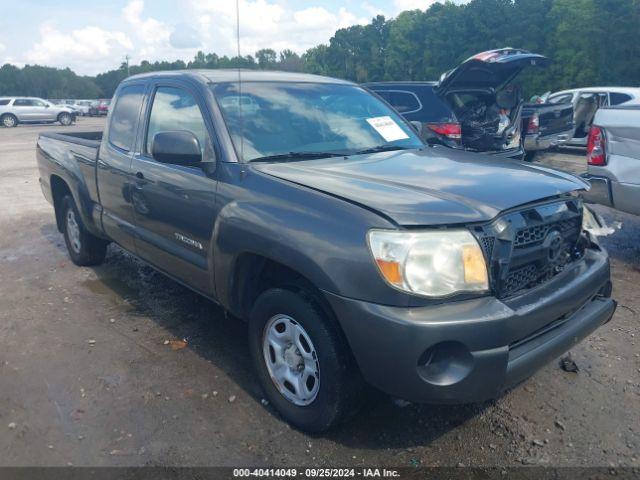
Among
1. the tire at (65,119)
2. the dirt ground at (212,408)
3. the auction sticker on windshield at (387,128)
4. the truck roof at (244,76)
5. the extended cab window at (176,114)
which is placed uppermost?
the truck roof at (244,76)

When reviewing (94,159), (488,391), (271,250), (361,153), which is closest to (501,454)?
(488,391)

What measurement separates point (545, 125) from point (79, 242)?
9.26 m

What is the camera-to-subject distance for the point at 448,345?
7.87 feet

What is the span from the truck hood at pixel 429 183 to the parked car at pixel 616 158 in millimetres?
2238

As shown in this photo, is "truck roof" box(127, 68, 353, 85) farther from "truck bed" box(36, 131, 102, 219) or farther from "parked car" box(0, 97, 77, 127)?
"parked car" box(0, 97, 77, 127)

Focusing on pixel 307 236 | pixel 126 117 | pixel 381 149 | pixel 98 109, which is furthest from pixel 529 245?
pixel 98 109

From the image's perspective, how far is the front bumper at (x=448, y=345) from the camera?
2.34m

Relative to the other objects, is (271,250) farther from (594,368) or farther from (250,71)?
(594,368)

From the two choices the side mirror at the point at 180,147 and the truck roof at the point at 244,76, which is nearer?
the side mirror at the point at 180,147

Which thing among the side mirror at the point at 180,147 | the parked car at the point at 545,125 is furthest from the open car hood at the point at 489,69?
the side mirror at the point at 180,147

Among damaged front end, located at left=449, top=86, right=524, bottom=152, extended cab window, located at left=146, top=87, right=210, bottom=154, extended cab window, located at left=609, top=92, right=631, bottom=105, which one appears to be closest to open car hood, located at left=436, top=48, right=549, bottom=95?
damaged front end, located at left=449, top=86, right=524, bottom=152

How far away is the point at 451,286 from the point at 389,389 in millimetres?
525

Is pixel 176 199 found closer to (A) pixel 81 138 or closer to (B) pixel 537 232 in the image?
(B) pixel 537 232

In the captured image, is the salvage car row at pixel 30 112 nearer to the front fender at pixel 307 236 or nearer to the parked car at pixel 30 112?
the parked car at pixel 30 112
